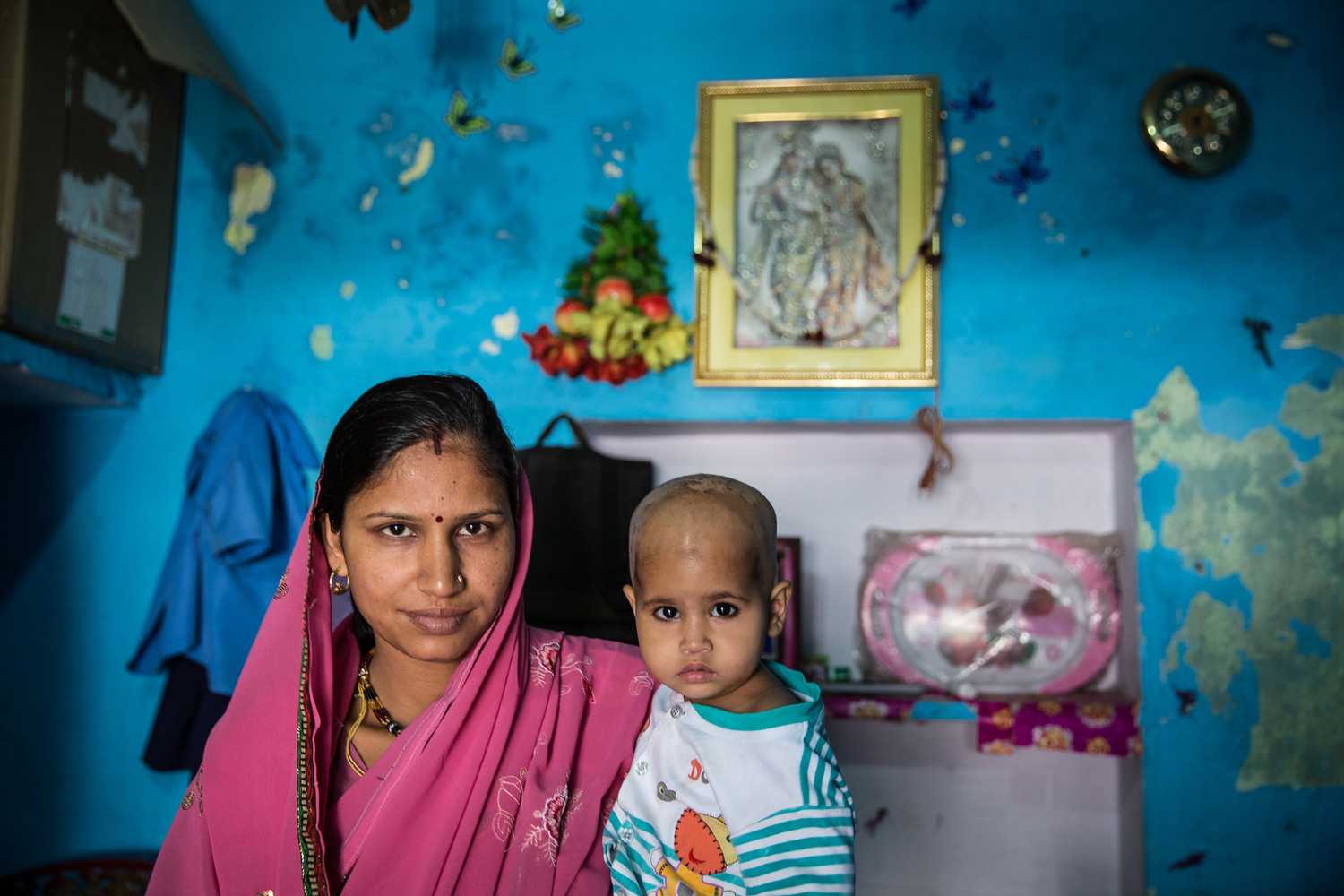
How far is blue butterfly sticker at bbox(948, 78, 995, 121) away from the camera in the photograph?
2779 millimetres

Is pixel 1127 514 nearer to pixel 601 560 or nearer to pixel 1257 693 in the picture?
pixel 1257 693

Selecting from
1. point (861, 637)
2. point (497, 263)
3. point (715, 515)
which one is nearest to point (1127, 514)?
point (861, 637)

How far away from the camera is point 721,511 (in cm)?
141

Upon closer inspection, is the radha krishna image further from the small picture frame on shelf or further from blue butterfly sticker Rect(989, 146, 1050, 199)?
the small picture frame on shelf

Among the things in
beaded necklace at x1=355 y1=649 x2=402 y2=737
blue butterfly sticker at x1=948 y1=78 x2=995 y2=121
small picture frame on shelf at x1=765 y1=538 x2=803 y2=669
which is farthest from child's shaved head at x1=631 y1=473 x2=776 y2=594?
blue butterfly sticker at x1=948 y1=78 x2=995 y2=121

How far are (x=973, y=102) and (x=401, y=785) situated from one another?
2536 millimetres

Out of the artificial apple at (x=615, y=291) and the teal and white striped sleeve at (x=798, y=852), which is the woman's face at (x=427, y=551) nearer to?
the teal and white striped sleeve at (x=798, y=852)

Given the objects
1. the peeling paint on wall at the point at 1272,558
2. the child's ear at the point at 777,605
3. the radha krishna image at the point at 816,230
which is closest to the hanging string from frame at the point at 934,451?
the radha krishna image at the point at 816,230

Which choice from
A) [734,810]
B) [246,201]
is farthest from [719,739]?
[246,201]

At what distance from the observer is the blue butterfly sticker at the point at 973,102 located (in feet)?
9.12

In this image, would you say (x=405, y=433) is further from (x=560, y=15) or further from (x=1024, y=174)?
(x=1024, y=174)

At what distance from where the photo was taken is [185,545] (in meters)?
2.82

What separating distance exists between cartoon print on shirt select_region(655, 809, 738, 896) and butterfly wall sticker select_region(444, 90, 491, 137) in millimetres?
2354

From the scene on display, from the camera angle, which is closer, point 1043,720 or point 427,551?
point 427,551
